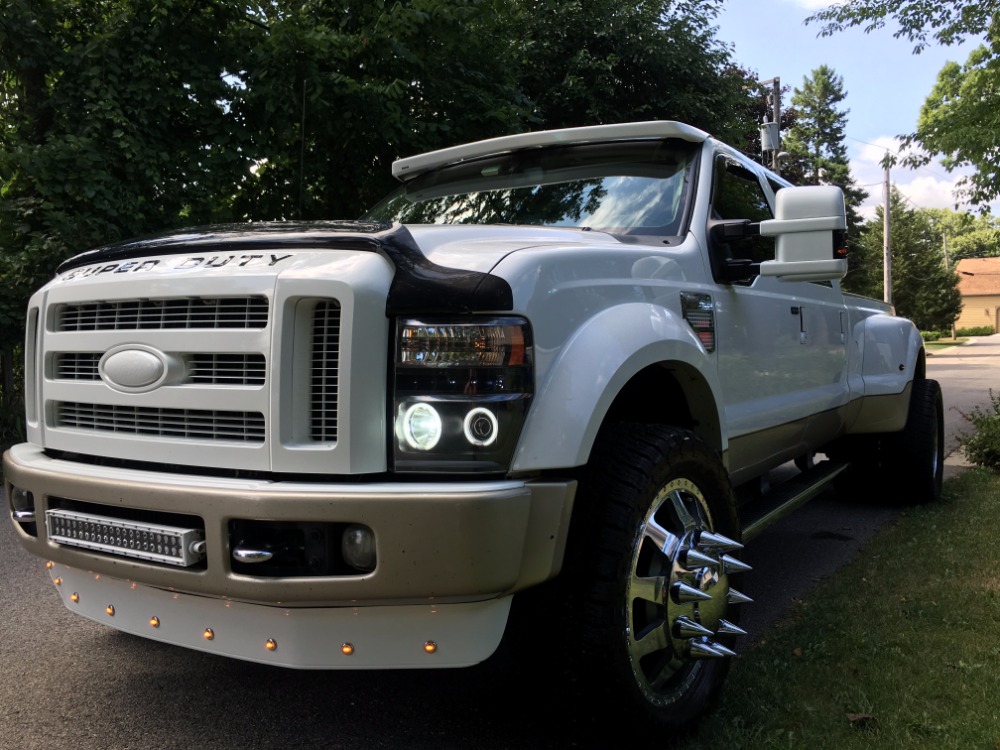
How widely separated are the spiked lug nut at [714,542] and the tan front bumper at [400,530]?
2.18 ft

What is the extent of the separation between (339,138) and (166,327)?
5716mm

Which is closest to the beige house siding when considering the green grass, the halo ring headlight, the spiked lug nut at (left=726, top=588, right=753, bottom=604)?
the green grass

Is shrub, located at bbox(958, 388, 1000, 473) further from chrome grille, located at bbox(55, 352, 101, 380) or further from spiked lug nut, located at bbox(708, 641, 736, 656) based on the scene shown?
chrome grille, located at bbox(55, 352, 101, 380)

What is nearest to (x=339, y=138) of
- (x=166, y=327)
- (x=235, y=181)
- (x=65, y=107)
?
(x=235, y=181)

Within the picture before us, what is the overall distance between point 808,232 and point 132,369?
2.05 m

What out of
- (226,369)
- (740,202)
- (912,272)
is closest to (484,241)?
(226,369)

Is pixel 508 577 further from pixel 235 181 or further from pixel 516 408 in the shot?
pixel 235 181

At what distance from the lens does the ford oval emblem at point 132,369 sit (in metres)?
2.26

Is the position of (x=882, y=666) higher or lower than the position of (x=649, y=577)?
lower

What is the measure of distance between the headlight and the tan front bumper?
0.08m

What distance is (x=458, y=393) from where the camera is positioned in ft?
6.57

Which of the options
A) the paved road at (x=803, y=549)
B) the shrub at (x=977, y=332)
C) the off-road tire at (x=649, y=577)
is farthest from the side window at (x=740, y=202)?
the shrub at (x=977, y=332)

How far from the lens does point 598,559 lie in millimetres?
2178

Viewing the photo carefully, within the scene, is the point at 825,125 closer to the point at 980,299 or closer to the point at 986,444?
the point at 980,299
